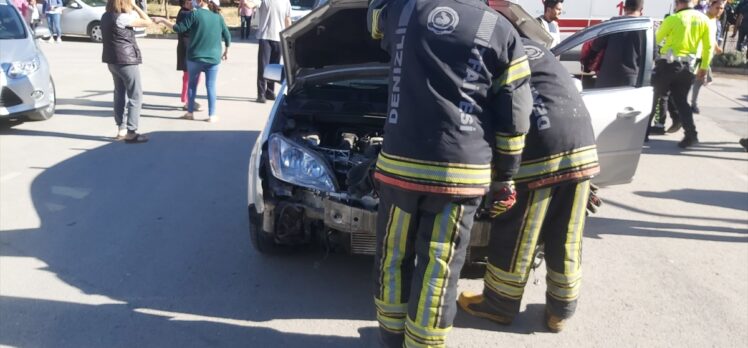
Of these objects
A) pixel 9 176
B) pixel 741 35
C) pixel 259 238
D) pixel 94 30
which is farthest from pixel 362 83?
pixel 94 30

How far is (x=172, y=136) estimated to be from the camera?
795 centimetres

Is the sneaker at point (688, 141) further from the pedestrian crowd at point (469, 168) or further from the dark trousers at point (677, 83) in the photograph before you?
the pedestrian crowd at point (469, 168)

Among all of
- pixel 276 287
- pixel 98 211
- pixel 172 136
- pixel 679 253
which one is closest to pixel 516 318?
pixel 276 287

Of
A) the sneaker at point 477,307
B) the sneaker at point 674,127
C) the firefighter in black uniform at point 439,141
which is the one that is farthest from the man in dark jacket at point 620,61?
the sneaker at point 674,127

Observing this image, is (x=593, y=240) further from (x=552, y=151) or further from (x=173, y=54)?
(x=173, y=54)

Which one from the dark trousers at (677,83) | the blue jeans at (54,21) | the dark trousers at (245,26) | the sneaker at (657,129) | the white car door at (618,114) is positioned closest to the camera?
the white car door at (618,114)

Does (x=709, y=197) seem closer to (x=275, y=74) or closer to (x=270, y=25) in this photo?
(x=275, y=74)

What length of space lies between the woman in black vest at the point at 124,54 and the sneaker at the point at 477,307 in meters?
4.94

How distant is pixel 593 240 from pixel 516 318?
158 cm

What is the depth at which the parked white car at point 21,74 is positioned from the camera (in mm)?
7664

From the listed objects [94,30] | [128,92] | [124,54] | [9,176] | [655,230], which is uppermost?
[124,54]

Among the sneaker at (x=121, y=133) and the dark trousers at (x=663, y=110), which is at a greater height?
the dark trousers at (x=663, y=110)

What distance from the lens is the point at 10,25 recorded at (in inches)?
335

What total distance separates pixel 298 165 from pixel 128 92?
418 cm
